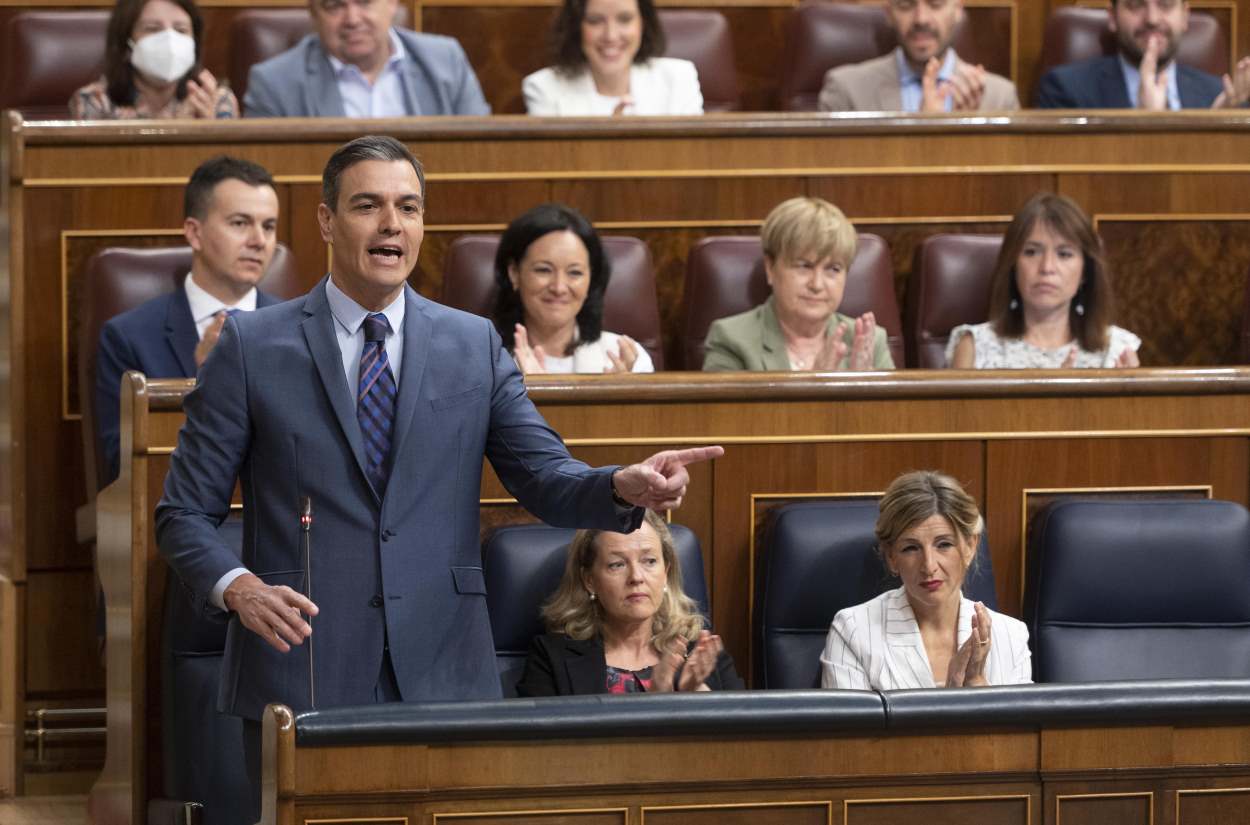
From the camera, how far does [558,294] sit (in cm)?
138

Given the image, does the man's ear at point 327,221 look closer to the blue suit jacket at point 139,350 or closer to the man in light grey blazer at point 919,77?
the blue suit jacket at point 139,350

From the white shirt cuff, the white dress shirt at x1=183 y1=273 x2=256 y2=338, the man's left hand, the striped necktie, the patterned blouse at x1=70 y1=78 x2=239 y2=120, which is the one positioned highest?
the patterned blouse at x1=70 y1=78 x2=239 y2=120

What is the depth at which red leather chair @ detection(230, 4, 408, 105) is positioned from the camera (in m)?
1.84

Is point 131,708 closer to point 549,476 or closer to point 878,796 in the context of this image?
point 549,476

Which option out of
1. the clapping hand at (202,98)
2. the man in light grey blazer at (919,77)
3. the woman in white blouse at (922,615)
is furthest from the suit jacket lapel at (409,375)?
the man in light grey blazer at (919,77)

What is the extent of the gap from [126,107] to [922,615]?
865 millimetres

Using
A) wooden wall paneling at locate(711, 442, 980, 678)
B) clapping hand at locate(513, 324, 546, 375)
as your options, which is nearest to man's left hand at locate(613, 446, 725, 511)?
wooden wall paneling at locate(711, 442, 980, 678)

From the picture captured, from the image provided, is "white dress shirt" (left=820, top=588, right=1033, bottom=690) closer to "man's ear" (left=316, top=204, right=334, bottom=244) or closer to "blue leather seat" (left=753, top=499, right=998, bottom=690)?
"blue leather seat" (left=753, top=499, right=998, bottom=690)

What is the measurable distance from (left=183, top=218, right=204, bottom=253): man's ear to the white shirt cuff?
58 centimetres

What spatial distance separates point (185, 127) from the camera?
1.48m

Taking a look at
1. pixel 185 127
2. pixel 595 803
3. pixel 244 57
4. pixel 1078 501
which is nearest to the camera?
pixel 595 803

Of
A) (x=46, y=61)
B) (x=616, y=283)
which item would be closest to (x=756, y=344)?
(x=616, y=283)

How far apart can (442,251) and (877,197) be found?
0.35m

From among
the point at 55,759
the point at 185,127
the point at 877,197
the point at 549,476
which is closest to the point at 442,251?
the point at 185,127
